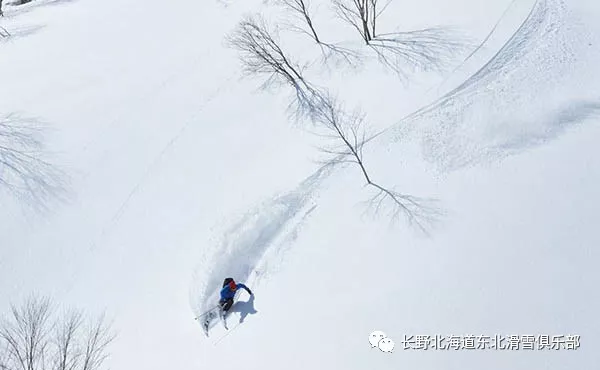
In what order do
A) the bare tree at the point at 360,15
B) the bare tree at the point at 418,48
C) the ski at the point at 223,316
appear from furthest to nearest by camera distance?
the bare tree at the point at 360,15 < the bare tree at the point at 418,48 < the ski at the point at 223,316

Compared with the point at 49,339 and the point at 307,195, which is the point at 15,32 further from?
the point at 307,195

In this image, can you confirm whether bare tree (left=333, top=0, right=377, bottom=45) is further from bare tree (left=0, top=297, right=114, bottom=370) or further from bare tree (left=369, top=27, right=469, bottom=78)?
bare tree (left=0, top=297, right=114, bottom=370)

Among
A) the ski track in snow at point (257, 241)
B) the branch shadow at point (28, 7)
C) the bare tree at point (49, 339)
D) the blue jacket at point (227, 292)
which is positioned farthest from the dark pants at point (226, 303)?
the branch shadow at point (28, 7)

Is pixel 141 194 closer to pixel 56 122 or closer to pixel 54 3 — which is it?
pixel 56 122

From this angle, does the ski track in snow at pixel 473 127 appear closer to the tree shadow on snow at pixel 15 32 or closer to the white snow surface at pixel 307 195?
the white snow surface at pixel 307 195

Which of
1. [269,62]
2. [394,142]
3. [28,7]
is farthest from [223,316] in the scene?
[28,7]

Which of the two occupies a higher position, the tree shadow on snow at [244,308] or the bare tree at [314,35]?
the bare tree at [314,35]

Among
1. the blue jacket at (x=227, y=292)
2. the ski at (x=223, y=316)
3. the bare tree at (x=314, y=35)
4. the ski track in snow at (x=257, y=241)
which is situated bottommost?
the ski at (x=223, y=316)
